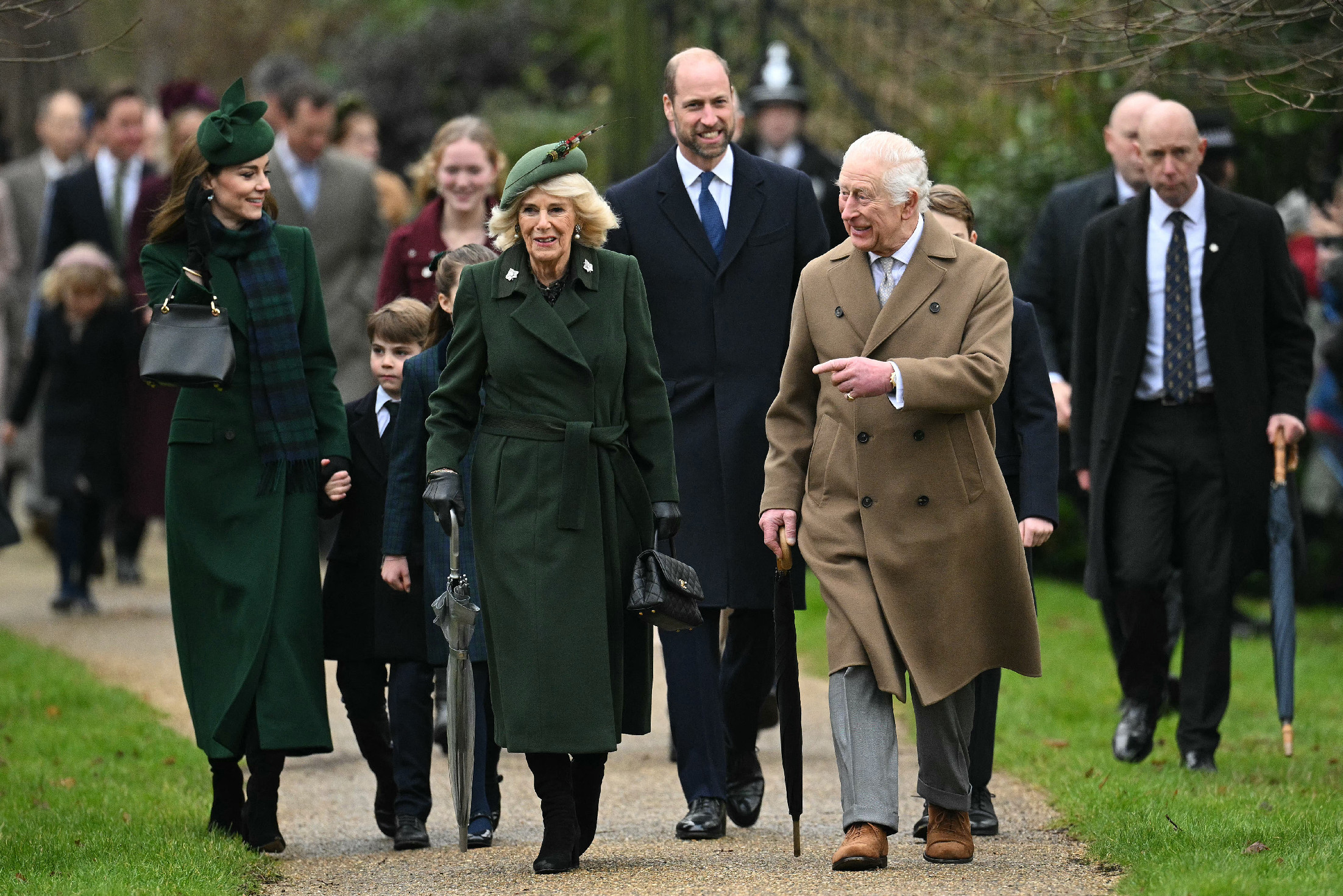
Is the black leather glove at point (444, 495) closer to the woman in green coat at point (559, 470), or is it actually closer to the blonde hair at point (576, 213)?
the woman in green coat at point (559, 470)

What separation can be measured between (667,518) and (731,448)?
38.4 inches

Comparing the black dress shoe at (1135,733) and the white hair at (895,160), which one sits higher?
the white hair at (895,160)

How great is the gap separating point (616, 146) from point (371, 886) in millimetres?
10354

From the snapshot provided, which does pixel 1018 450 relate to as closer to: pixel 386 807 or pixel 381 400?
pixel 381 400

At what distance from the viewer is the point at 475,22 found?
27719 mm

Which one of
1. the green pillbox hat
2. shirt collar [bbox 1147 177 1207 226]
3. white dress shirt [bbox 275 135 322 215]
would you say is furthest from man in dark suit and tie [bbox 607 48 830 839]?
white dress shirt [bbox 275 135 322 215]

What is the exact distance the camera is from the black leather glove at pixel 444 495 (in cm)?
610

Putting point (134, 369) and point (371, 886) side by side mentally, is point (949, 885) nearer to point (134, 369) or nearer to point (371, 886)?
point (371, 886)

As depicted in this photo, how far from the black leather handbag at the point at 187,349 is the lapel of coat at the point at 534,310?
0.94 m

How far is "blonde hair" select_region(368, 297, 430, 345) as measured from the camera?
23.9 ft

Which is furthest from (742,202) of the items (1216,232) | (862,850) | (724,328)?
(862,850)

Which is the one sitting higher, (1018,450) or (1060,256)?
(1060,256)

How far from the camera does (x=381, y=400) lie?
23.9 feet

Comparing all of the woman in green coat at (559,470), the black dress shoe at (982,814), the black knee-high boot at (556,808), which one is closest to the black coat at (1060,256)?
the black dress shoe at (982,814)
